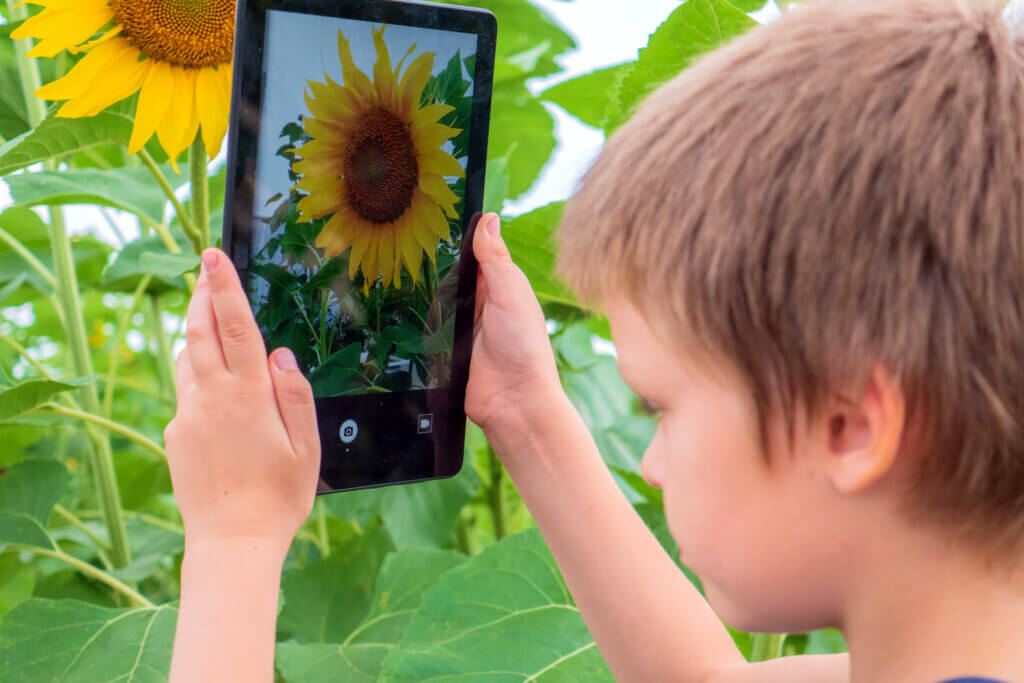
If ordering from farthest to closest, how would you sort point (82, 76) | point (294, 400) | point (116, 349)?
1. point (116, 349)
2. point (82, 76)
3. point (294, 400)

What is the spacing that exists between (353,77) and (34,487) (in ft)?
1.61

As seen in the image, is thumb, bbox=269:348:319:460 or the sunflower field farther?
the sunflower field

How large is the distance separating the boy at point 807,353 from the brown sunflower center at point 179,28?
0.68ft

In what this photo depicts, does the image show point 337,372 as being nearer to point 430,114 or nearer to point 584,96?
point 430,114

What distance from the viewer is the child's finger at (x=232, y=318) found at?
458 mm

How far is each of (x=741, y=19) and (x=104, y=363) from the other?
1208 mm

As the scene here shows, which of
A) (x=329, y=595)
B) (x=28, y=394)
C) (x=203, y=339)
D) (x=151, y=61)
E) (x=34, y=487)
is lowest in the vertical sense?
(x=329, y=595)

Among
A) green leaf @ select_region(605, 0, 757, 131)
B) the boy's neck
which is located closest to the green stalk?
green leaf @ select_region(605, 0, 757, 131)

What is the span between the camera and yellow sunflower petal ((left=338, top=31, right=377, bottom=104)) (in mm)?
496

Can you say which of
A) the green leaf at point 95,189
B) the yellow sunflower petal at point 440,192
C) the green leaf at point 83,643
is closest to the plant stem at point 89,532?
the green leaf at point 83,643

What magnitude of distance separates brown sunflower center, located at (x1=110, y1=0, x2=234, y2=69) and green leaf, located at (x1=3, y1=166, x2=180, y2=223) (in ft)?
0.46

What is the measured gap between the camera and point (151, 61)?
610mm

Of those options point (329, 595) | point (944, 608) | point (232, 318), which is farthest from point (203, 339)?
point (329, 595)

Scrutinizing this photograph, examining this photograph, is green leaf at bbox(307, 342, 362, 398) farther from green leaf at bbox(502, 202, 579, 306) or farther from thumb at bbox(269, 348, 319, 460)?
green leaf at bbox(502, 202, 579, 306)
